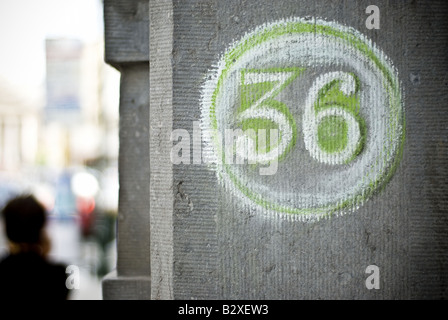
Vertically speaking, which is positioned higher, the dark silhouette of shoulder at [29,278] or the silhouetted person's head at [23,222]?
the silhouetted person's head at [23,222]

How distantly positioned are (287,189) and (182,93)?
84 centimetres

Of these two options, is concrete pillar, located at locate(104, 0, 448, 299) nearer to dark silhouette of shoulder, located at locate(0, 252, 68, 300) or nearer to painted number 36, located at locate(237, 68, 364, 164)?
painted number 36, located at locate(237, 68, 364, 164)

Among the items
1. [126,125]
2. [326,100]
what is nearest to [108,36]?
[126,125]

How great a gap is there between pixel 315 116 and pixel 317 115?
0.04 ft

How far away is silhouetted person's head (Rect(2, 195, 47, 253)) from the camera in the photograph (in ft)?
8.13

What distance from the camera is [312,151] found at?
316cm

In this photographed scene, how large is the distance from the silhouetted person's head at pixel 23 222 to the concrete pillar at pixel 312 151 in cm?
89

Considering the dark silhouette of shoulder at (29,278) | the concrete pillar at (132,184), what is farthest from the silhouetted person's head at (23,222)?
the concrete pillar at (132,184)

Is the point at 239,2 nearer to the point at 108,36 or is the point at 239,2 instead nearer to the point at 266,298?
the point at 108,36

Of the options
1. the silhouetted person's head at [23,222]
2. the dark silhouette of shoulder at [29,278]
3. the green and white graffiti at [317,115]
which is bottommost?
the dark silhouette of shoulder at [29,278]

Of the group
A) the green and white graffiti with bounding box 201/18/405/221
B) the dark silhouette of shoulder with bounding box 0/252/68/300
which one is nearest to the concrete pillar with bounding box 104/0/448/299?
the green and white graffiti with bounding box 201/18/405/221

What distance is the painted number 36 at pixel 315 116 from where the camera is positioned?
315 centimetres

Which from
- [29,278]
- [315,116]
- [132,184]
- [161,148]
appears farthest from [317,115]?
[29,278]

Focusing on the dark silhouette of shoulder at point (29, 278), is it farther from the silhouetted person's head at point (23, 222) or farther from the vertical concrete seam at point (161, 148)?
the vertical concrete seam at point (161, 148)
